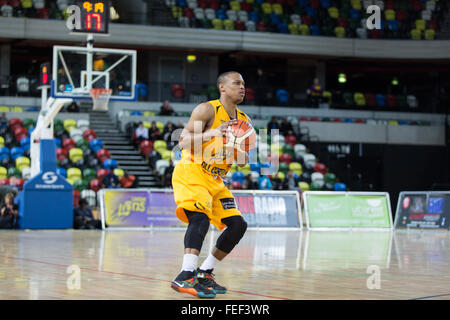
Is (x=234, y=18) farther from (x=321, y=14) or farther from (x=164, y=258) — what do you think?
(x=164, y=258)

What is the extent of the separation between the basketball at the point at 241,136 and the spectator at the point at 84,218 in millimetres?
14686

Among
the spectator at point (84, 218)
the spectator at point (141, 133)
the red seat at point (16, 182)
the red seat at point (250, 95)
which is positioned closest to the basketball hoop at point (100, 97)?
the spectator at point (84, 218)

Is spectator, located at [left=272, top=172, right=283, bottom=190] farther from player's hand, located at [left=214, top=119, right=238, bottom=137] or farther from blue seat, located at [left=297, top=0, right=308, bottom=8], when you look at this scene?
player's hand, located at [left=214, top=119, right=238, bottom=137]

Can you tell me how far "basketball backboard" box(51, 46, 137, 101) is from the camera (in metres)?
19.6

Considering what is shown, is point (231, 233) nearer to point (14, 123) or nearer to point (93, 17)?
point (93, 17)

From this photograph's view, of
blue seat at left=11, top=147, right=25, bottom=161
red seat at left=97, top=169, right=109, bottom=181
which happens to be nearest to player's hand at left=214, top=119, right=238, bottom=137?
red seat at left=97, top=169, right=109, bottom=181

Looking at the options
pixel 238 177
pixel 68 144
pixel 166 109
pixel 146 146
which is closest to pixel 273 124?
pixel 166 109

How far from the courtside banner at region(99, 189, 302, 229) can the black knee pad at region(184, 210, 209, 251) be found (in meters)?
14.0

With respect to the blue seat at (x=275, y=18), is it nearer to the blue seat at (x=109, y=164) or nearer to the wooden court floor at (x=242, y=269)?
the blue seat at (x=109, y=164)

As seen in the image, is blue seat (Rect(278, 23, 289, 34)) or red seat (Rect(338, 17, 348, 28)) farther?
red seat (Rect(338, 17, 348, 28))

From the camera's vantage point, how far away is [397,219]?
78.6 feet

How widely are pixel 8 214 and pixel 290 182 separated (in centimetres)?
1021

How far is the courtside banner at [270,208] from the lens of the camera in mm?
22375
